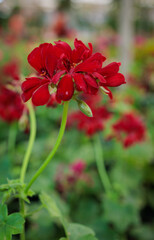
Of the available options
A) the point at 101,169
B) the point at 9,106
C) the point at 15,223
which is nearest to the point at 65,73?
the point at 15,223

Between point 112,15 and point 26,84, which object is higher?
point 112,15

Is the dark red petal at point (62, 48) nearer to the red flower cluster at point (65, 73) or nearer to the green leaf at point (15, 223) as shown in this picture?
the red flower cluster at point (65, 73)

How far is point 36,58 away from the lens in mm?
482

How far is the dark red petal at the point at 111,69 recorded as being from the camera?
1.58 feet

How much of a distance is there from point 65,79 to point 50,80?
0.04 m

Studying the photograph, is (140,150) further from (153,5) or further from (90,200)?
(153,5)

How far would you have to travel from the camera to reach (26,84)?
0.48m

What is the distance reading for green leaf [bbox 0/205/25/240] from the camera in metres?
0.48

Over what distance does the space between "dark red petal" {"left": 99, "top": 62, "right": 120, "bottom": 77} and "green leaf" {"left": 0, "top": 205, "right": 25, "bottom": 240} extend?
0.30 meters

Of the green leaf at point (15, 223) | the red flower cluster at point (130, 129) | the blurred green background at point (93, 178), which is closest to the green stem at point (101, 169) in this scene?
the blurred green background at point (93, 178)

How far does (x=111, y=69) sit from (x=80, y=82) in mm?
67

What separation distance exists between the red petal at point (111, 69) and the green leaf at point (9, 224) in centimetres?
30

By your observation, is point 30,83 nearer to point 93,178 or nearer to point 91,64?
point 91,64

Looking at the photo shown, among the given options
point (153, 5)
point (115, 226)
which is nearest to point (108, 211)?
point (115, 226)
